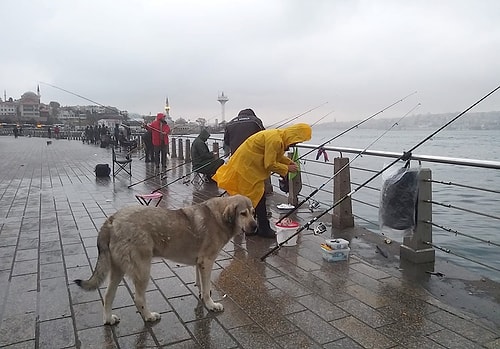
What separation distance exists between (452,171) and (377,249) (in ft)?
44.0

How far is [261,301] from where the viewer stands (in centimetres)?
377

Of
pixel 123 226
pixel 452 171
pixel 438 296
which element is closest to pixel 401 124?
pixel 438 296

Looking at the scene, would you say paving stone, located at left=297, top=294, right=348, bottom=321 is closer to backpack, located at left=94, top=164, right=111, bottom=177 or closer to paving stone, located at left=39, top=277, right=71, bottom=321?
paving stone, located at left=39, top=277, right=71, bottom=321

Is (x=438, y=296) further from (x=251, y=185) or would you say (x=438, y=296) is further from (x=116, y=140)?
(x=116, y=140)

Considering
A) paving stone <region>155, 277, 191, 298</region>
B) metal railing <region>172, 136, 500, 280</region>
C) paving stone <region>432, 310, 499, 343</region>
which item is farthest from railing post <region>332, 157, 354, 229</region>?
paving stone <region>155, 277, 191, 298</region>

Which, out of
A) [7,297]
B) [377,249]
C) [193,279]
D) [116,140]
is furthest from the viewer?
[116,140]

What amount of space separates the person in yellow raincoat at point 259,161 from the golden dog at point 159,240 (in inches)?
63.5

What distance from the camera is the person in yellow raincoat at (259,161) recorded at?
521 centimetres

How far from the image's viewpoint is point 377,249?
5.25 metres

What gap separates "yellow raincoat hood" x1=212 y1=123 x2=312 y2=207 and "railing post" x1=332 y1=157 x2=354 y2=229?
4.32 ft

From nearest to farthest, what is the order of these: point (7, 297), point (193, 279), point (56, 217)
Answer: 1. point (7, 297)
2. point (193, 279)
3. point (56, 217)

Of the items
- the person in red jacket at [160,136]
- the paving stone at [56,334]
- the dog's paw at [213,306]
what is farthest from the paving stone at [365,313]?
the person in red jacket at [160,136]

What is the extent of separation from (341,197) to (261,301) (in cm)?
308

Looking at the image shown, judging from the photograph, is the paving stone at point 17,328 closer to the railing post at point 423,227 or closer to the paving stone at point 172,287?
the paving stone at point 172,287
